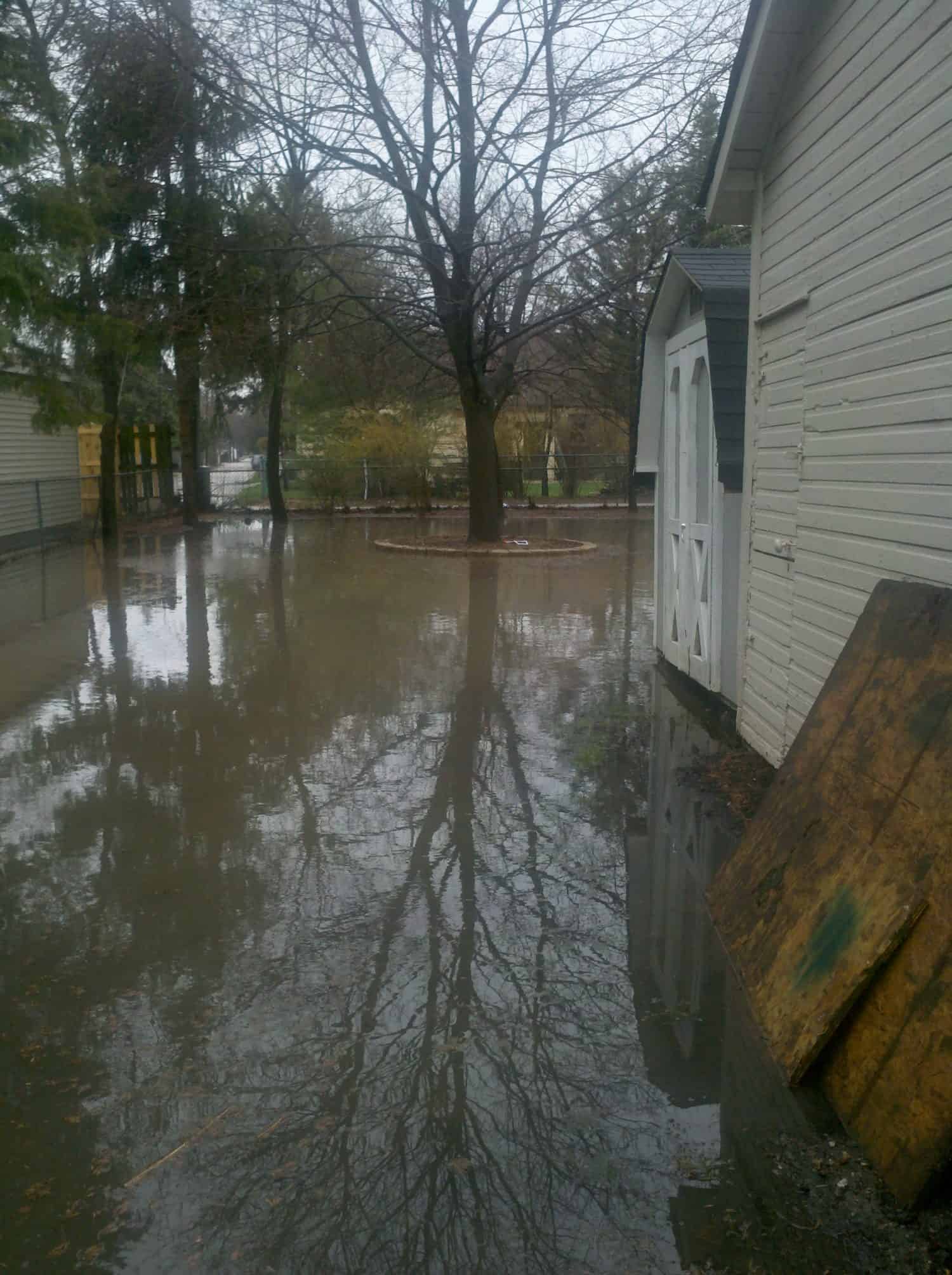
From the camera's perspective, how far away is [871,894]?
12.1ft

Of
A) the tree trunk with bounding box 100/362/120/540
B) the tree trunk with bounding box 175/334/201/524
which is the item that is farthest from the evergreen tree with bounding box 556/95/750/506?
the tree trunk with bounding box 100/362/120/540

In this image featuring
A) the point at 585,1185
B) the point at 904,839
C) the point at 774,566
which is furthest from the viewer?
the point at 774,566

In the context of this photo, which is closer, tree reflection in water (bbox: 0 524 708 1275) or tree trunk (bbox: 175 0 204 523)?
tree reflection in water (bbox: 0 524 708 1275)

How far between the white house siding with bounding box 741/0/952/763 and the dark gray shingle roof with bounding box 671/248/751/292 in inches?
45.5

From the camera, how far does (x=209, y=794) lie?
7.07m

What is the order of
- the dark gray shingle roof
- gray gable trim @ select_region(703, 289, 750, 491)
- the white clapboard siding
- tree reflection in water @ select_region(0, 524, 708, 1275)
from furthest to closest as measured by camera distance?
1. the dark gray shingle roof
2. gray gable trim @ select_region(703, 289, 750, 491)
3. the white clapboard siding
4. tree reflection in water @ select_region(0, 524, 708, 1275)

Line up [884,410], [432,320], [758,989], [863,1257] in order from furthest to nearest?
[432,320]
[884,410]
[758,989]
[863,1257]

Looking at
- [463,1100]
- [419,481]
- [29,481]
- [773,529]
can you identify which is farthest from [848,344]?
[419,481]

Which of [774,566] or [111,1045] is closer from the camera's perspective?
[111,1045]

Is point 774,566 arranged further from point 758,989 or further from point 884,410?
point 758,989

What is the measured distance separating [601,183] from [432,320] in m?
3.98

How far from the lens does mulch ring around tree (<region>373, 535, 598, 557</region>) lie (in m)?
21.5

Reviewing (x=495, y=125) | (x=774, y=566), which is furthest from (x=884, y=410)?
(x=495, y=125)

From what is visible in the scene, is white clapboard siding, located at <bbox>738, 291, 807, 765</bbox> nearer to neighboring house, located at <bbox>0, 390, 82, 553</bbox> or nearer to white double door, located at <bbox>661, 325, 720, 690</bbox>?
white double door, located at <bbox>661, 325, 720, 690</bbox>
